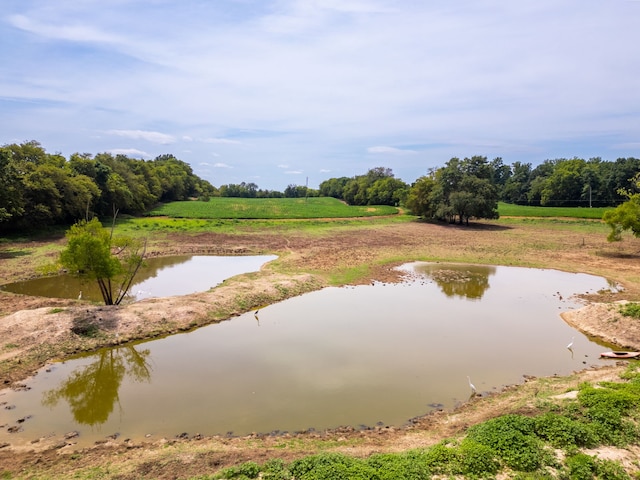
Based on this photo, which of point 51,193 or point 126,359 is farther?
point 51,193

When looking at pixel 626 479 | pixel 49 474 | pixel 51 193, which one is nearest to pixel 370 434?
pixel 626 479

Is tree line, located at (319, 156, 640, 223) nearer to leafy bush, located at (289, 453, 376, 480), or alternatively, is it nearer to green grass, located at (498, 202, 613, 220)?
green grass, located at (498, 202, 613, 220)

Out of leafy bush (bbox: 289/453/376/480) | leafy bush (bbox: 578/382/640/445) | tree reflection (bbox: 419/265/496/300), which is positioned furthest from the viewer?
tree reflection (bbox: 419/265/496/300)

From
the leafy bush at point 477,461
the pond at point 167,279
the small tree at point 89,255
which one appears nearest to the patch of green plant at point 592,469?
the leafy bush at point 477,461

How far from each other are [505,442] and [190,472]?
641cm

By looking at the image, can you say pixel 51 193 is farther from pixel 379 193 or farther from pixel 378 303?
pixel 379 193

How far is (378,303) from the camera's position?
20.6m

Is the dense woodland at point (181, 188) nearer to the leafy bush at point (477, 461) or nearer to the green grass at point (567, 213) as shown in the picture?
the green grass at point (567, 213)

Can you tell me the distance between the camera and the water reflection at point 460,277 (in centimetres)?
2333

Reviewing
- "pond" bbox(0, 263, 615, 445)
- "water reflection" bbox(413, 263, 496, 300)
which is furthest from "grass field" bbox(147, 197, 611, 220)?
"pond" bbox(0, 263, 615, 445)

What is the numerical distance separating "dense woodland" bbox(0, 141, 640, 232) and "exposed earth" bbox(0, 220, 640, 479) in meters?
5.24

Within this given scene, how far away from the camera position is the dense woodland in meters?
36.2

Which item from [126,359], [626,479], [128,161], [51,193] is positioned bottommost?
[126,359]

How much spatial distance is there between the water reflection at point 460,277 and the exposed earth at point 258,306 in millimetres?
2273
